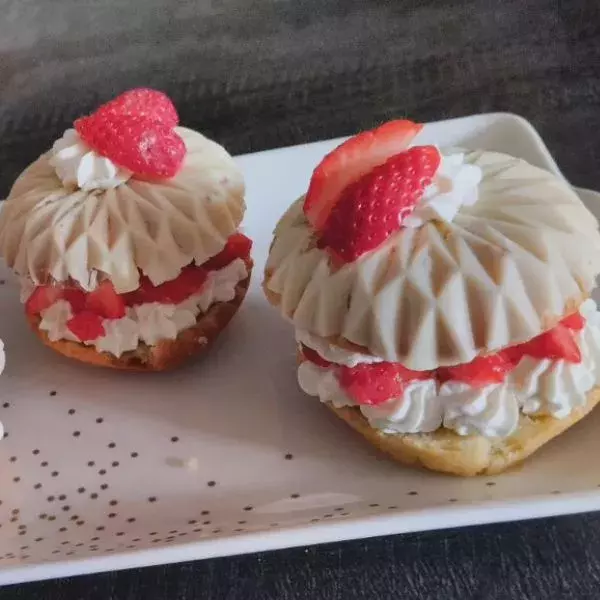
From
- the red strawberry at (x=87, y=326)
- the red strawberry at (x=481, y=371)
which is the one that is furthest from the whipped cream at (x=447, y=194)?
the red strawberry at (x=87, y=326)

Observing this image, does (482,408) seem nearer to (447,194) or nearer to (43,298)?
(447,194)

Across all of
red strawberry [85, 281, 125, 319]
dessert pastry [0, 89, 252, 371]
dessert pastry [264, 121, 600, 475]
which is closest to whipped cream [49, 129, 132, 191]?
dessert pastry [0, 89, 252, 371]

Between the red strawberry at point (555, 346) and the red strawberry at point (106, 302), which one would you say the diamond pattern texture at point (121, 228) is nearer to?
the red strawberry at point (106, 302)

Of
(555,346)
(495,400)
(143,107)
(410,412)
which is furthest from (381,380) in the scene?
(143,107)

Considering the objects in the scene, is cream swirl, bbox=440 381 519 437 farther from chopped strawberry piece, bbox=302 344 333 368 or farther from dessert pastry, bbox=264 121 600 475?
chopped strawberry piece, bbox=302 344 333 368

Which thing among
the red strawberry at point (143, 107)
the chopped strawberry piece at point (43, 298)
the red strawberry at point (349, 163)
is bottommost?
the chopped strawberry piece at point (43, 298)

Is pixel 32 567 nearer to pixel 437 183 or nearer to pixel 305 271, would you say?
pixel 305 271
